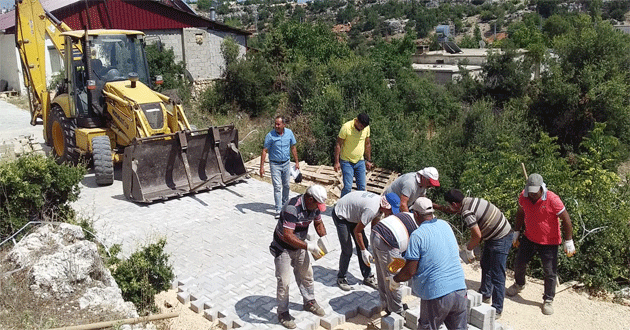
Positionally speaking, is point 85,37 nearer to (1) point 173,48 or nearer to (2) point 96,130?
(2) point 96,130

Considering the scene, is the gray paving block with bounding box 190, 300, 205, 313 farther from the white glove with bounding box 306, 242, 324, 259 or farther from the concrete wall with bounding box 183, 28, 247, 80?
the concrete wall with bounding box 183, 28, 247, 80

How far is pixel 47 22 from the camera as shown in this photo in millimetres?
13805

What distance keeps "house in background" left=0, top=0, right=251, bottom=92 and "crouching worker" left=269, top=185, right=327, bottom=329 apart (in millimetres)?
19843

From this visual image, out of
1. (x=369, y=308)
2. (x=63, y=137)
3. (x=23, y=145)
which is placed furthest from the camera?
(x=23, y=145)

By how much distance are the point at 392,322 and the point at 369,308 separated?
0.88 m

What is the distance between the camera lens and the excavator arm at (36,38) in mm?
13805

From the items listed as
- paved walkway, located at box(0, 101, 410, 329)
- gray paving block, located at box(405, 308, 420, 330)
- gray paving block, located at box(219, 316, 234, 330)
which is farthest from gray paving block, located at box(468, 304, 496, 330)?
gray paving block, located at box(219, 316, 234, 330)

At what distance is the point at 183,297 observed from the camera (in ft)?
24.9

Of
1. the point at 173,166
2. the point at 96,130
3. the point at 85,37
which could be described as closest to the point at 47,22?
the point at 85,37

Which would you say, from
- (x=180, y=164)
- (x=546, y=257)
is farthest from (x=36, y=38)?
(x=546, y=257)

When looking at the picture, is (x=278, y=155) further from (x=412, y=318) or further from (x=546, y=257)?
(x=546, y=257)

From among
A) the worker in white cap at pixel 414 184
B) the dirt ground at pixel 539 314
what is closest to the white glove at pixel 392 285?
the dirt ground at pixel 539 314

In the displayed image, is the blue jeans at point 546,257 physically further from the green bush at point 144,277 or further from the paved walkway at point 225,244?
the green bush at point 144,277

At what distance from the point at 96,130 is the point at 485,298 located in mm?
8263
